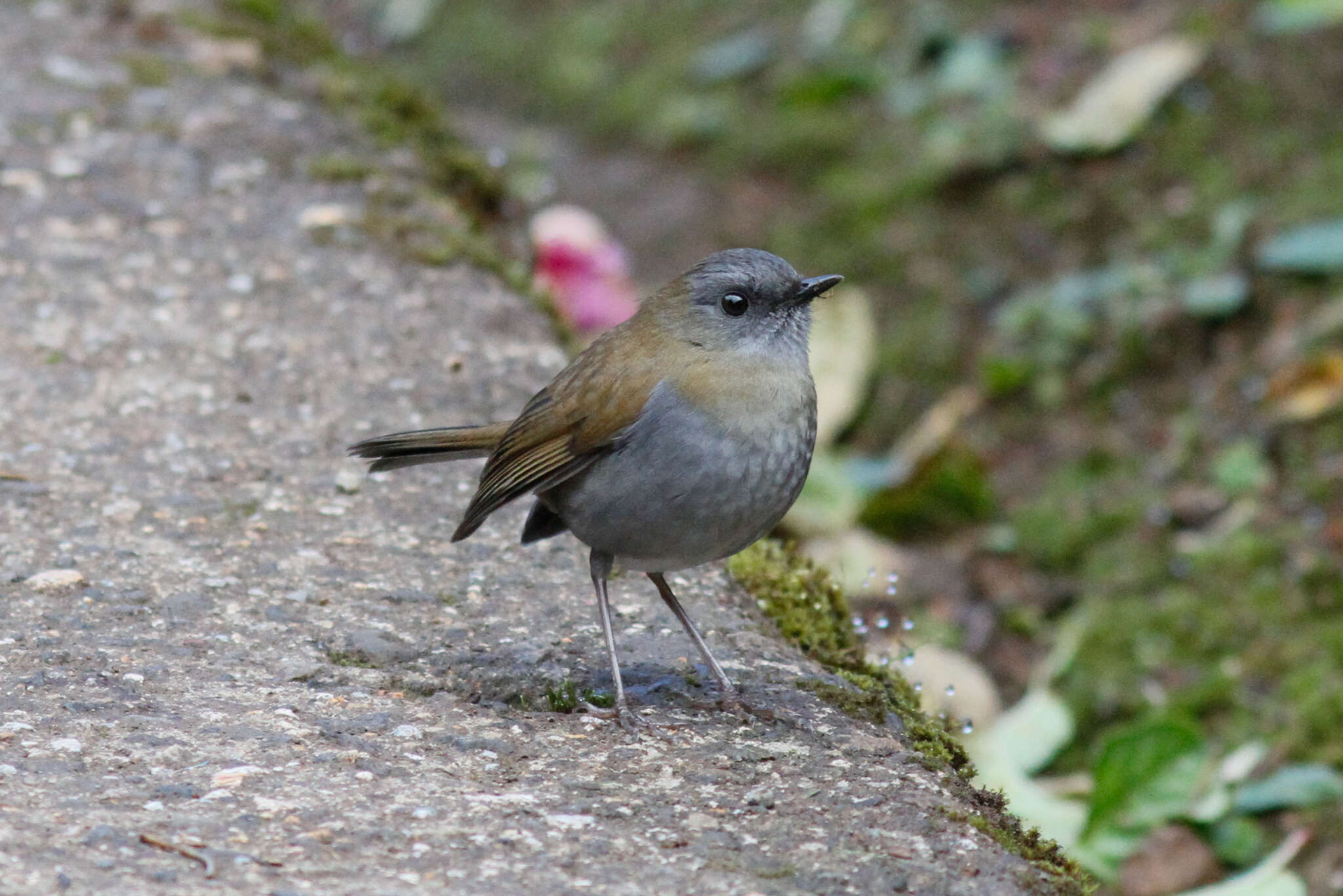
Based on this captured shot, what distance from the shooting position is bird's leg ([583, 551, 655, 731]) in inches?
125

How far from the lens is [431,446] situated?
12.2ft

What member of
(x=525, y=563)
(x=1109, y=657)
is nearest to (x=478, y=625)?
(x=525, y=563)

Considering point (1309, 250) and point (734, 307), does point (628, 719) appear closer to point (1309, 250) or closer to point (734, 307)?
point (734, 307)

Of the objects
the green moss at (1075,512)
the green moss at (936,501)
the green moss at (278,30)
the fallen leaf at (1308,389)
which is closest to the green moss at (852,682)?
the green moss at (936,501)

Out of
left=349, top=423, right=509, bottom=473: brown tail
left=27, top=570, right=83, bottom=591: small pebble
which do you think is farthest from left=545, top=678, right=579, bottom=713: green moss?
left=27, top=570, right=83, bottom=591: small pebble

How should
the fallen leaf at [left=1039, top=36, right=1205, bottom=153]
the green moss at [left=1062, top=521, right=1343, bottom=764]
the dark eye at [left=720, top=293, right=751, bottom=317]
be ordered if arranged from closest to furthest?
the dark eye at [left=720, top=293, right=751, bottom=317] → the green moss at [left=1062, top=521, right=1343, bottom=764] → the fallen leaf at [left=1039, top=36, right=1205, bottom=153]

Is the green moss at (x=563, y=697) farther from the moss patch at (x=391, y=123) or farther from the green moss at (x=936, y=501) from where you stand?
the green moss at (x=936, y=501)

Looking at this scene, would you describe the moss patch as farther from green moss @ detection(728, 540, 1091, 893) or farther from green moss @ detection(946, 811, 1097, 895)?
green moss @ detection(946, 811, 1097, 895)

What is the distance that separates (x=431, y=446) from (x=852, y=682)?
114cm

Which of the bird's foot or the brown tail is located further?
the brown tail

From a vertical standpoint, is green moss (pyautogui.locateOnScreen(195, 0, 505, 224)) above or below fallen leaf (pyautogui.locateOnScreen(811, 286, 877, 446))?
above

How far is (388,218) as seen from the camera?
5270mm

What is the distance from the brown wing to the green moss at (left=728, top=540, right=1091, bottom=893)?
694 millimetres

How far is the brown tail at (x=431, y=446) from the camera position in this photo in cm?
371
